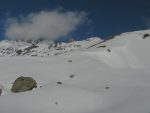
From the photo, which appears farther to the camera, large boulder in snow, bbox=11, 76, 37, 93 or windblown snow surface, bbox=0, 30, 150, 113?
large boulder in snow, bbox=11, 76, 37, 93

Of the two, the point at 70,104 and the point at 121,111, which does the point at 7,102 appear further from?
the point at 121,111

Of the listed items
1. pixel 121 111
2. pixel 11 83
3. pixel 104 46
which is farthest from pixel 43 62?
pixel 121 111

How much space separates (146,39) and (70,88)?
80.0 ft

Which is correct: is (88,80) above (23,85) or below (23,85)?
above

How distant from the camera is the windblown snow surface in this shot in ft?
64.7

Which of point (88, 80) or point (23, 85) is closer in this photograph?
point (23, 85)

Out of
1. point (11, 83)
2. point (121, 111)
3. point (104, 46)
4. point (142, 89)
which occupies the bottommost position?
point (121, 111)

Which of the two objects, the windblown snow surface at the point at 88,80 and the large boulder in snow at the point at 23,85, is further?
the large boulder in snow at the point at 23,85

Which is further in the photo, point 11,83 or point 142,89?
point 11,83

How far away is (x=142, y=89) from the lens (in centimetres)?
2355

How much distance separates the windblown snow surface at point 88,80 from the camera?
1972 cm

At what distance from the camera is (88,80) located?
29234 millimetres

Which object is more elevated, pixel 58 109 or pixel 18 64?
pixel 18 64

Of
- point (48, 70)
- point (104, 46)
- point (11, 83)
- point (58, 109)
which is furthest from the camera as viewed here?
point (104, 46)
